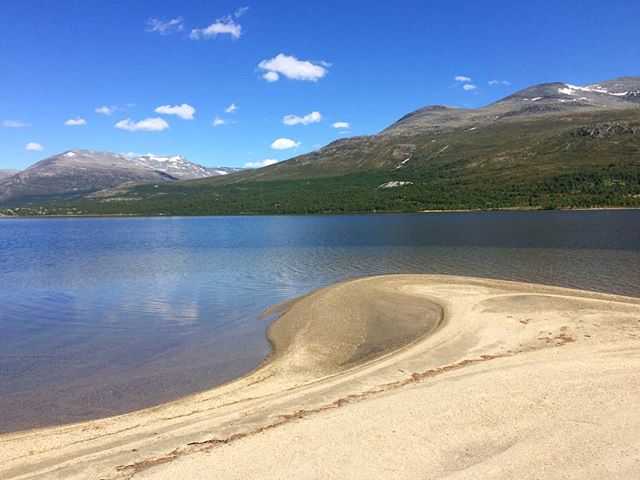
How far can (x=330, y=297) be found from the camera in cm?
2977

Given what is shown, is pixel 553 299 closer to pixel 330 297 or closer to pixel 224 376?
pixel 330 297

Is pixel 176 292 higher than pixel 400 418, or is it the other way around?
pixel 176 292

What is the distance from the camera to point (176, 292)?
3484cm

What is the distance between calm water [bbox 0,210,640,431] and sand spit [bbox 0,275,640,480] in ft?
8.41

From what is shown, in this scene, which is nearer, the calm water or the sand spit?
the sand spit

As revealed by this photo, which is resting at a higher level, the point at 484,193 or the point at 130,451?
the point at 484,193

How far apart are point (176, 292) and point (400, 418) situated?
1040 inches

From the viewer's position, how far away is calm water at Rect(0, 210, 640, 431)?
55.5 ft

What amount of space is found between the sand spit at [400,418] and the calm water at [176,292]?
8.41 feet

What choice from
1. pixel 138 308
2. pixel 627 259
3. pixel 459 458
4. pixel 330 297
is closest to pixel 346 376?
pixel 459 458

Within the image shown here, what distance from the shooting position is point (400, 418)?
11.7m

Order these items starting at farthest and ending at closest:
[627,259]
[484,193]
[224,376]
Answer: [484,193] → [627,259] → [224,376]

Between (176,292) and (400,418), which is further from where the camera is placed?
(176,292)

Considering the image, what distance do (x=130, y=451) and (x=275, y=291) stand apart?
78.2 ft
